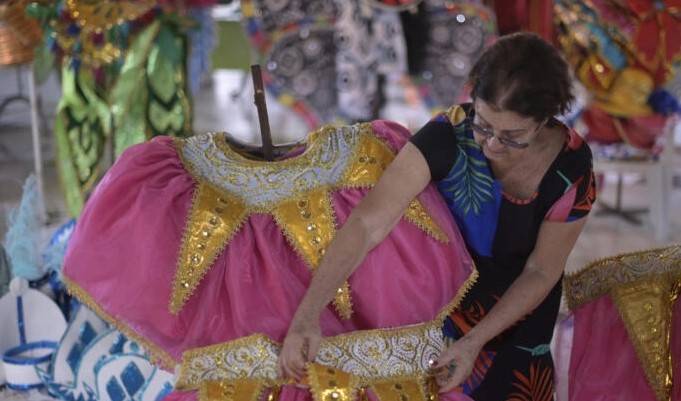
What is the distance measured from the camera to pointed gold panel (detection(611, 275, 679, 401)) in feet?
5.26

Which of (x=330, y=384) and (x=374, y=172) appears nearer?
(x=330, y=384)

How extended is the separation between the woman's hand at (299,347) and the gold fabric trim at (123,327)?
0.18 metres

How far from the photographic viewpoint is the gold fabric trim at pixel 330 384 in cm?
143

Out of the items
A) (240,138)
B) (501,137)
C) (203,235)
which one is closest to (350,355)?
(203,235)

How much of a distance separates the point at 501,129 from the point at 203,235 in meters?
0.49

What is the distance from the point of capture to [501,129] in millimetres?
1455

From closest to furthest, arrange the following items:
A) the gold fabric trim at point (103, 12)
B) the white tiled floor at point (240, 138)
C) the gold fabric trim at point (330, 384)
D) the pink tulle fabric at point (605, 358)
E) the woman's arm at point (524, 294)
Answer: the gold fabric trim at point (330, 384) < the woman's arm at point (524, 294) < the pink tulle fabric at point (605, 358) < the gold fabric trim at point (103, 12) < the white tiled floor at point (240, 138)

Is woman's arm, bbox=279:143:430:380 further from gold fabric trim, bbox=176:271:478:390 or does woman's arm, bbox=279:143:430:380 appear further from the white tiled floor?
the white tiled floor

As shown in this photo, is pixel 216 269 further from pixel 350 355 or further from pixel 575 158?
pixel 575 158

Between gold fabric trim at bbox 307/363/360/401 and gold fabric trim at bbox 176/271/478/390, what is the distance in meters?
0.02

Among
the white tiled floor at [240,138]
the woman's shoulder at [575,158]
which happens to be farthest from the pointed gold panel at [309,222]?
the white tiled floor at [240,138]

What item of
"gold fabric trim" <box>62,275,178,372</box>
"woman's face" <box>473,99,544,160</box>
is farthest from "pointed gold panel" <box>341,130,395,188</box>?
"gold fabric trim" <box>62,275,178,372</box>

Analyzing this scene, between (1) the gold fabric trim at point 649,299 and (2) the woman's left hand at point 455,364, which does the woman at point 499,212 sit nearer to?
(2) the woman's left hand at point 455,364

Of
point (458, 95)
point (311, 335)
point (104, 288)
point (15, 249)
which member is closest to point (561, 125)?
point (311, 335)
